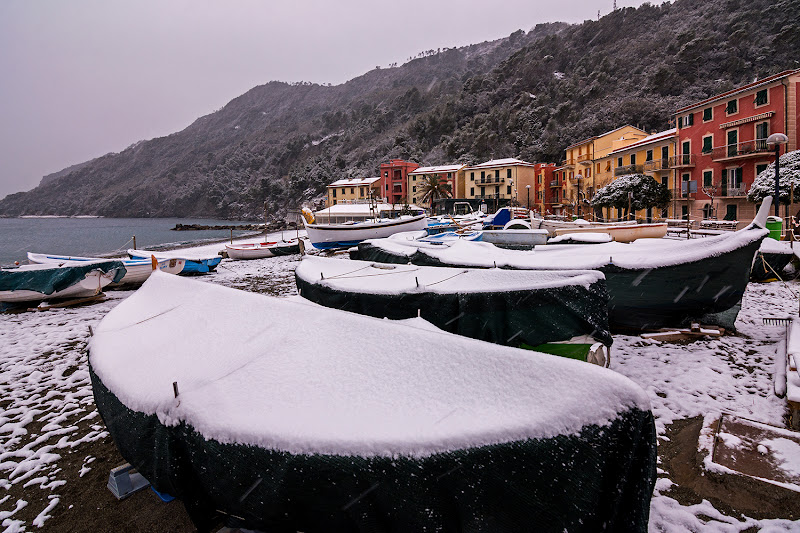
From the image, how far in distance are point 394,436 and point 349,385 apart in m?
0.60

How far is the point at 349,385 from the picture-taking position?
2805mm

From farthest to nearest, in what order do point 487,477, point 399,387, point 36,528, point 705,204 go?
point 705,204 → point 36,528 → point 399,387 → point 487,477

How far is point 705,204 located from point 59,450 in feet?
142

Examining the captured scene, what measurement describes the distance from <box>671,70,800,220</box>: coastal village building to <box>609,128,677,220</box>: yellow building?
100cm

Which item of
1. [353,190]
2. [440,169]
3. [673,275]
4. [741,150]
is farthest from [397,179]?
[673,275]

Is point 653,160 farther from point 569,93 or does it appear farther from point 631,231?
point 569,93

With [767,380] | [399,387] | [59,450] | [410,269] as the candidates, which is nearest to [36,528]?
[59,450]

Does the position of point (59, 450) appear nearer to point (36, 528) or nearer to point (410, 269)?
point (36, 528)

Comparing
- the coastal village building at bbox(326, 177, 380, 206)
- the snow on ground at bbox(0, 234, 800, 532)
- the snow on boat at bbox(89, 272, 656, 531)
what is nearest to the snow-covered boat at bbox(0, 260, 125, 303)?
the snow on ground at bbox(0, 234, 800, 532)

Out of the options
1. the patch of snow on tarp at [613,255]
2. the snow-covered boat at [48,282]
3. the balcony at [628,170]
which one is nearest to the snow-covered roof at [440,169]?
the balcony at [628,170]

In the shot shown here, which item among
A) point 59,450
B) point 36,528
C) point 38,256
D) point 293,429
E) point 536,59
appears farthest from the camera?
point 536,59

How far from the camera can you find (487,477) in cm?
221

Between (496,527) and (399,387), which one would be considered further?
(399,387)

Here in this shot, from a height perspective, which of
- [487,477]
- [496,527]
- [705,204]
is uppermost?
[705,204]
